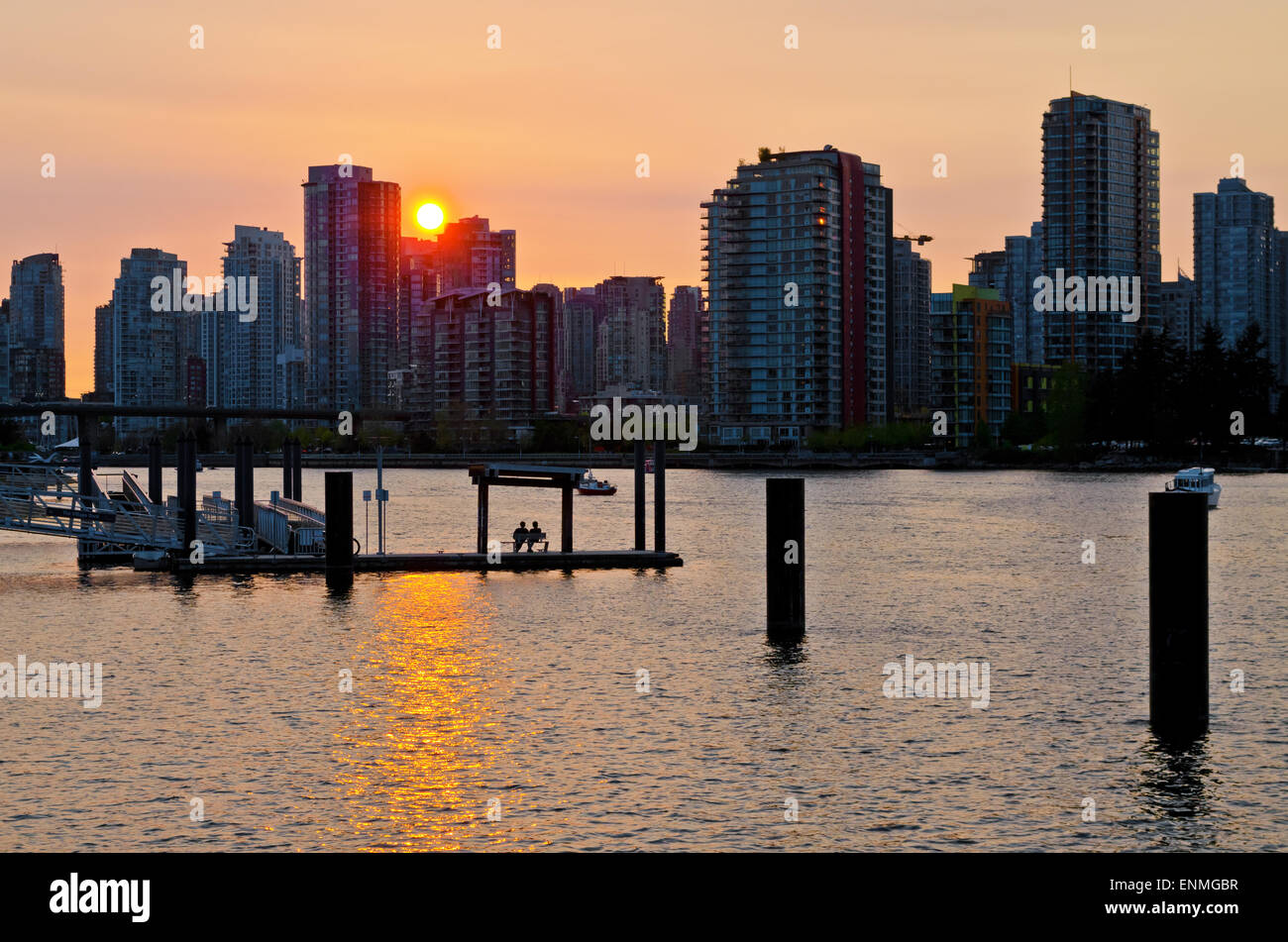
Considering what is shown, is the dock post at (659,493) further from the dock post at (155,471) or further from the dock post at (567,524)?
the dock post at (155,471)

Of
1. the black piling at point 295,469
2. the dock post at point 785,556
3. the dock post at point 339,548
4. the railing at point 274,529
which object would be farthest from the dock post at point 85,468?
the dock post at point 785,556

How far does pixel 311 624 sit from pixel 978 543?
1866 inches

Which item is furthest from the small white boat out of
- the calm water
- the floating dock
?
the floating dock

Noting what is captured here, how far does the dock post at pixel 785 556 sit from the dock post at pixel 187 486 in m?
25.1

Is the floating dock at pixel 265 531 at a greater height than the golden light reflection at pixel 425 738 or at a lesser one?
greater

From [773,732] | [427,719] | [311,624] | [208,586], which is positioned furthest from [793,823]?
[208,586]

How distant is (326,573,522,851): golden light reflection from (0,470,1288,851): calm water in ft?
0.30

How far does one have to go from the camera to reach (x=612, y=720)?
90.5 ft

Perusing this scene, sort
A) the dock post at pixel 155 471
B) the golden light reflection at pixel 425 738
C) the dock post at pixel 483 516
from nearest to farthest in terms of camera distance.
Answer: the golden light reflection at pixel 425 738
the dock post at pixel 483 516
the dock post at pixel 155 471

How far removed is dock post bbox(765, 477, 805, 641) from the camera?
1342 inches

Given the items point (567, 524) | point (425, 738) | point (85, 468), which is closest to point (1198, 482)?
Result: point (567, 524)

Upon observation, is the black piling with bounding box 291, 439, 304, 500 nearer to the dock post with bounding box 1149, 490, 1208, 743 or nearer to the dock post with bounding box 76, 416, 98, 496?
the dock post with bounding box 76, 416, 98, 496

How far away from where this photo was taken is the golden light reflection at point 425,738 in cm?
2023
